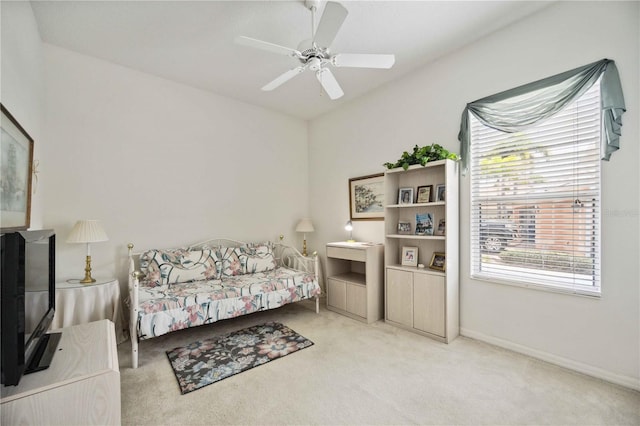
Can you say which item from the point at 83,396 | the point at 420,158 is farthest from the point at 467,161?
the point at 83,396

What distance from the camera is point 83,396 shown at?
1.24 meters

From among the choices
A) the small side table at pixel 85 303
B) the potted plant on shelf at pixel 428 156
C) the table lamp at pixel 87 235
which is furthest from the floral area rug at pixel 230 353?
the potted plant on shelf at pixel 428 156

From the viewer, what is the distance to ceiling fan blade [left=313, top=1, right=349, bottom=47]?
62.5 inches

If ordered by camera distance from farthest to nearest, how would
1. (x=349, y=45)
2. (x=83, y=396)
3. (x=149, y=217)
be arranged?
(x=149, y=217) → (x=349, y=45) → (x=83, y=396)

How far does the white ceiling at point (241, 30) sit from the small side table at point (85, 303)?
217cm

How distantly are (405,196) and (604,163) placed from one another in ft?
5.19

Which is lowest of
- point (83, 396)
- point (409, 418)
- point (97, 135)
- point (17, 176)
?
point (409, 418)

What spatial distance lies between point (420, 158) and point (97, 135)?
3.23 m

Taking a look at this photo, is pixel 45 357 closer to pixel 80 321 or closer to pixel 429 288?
pixel 80 321

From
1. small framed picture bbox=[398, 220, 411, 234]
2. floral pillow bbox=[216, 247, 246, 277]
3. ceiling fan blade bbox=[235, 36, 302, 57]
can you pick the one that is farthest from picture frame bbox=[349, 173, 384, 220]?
ceiling fan blade bbox=[235, 36, 302, 57]

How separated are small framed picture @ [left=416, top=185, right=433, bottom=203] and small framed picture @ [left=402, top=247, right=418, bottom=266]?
A: 52 cm

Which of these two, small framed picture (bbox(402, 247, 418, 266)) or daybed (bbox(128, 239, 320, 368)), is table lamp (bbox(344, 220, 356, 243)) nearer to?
daybed (bbox(128, 239, 320, 368))

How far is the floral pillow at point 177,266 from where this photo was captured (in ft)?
9.86

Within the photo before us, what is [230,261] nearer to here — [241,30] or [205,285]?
[205,285]
